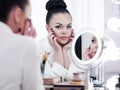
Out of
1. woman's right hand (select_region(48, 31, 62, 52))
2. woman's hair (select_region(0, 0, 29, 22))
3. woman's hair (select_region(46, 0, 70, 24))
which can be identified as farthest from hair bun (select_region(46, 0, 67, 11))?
woman's hair (select_region(0, 0, 29, 22))

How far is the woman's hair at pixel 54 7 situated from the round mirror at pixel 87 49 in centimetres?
31

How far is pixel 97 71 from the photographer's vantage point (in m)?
1.83

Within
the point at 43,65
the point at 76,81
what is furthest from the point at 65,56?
the point at 76,81

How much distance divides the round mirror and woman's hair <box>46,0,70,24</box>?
31cm

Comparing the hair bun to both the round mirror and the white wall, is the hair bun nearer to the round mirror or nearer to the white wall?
the white wall

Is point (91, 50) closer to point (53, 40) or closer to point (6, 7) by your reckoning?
point (53, 40)

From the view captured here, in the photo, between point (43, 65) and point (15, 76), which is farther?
point (43, 65)

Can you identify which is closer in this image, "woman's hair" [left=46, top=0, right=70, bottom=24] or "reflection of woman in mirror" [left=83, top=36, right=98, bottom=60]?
"reflection of woman in mirror" [left=83, top=36, right=98, bottom=60]

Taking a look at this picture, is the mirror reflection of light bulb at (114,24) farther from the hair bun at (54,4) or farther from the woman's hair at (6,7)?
the woman's hair at (6,7)

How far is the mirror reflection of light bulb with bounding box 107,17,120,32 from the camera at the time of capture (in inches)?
67.5

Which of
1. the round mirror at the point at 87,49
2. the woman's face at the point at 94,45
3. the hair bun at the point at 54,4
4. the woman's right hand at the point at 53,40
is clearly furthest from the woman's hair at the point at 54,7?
the woman's face at the point at 94,45

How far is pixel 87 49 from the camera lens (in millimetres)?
1831

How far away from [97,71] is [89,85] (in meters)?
0.27

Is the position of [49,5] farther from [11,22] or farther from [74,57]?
[11,22]
